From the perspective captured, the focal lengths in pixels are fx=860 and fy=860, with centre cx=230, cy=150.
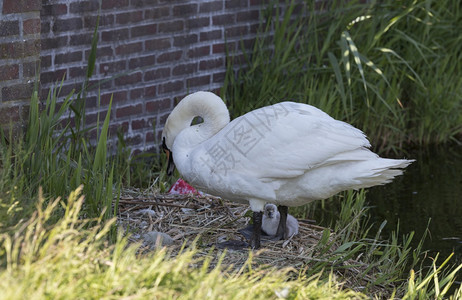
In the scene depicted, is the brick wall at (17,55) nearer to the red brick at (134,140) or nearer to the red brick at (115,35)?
the red brick at (115,35)

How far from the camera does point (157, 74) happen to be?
615 centimetres

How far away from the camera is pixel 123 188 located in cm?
528

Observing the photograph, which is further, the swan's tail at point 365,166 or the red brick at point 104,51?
the red brick at point 104,51

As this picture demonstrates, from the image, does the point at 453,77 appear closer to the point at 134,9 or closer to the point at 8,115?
the point at 134,9

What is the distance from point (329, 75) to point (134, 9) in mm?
1665

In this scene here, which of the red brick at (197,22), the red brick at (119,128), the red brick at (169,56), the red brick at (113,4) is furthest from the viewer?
the red brick at (197,22)

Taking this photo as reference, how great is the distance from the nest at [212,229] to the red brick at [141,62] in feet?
3.64

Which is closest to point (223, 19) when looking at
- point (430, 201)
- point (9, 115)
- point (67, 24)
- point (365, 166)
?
point (67, 24)

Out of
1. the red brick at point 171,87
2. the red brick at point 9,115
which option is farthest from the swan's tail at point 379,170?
the red brick at point 171,87

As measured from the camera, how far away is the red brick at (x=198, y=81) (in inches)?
251

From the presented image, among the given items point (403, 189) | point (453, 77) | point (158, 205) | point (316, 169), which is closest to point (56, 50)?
point (158, 205)

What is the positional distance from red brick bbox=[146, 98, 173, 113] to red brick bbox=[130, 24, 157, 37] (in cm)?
49

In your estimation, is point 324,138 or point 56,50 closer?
point 324,138

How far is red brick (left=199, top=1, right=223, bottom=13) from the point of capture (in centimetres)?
632
